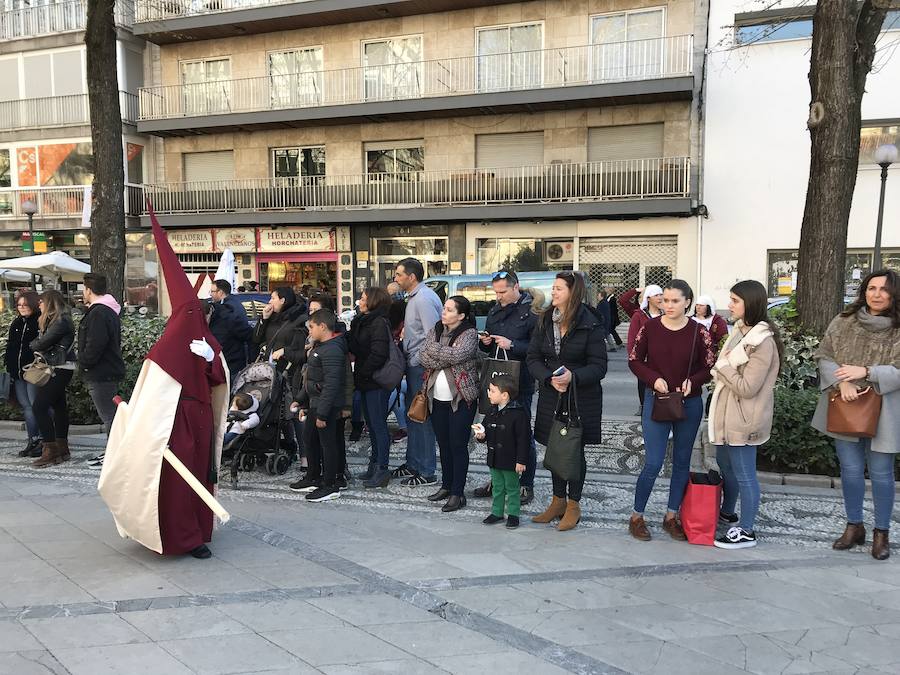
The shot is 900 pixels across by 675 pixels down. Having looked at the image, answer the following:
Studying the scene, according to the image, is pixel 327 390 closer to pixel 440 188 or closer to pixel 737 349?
pixel 737 349

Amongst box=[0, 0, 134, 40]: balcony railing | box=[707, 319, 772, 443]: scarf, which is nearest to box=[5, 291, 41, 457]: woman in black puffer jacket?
box=[707, 319, 772, 443]: scarf

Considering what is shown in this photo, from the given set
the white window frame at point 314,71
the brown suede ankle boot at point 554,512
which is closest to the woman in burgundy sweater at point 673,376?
the brown suede ankle boot at point 554,512

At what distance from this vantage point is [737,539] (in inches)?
187

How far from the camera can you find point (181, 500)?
4438mm

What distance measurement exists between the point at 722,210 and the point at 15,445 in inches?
667

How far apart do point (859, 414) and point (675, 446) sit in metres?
1.16

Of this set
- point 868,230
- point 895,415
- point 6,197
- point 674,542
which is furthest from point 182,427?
point 6,197

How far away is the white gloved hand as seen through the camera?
444 centimetres

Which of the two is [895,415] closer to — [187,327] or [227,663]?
[227,663]

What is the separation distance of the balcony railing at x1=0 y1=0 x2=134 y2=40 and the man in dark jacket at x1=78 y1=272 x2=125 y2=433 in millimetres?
19407

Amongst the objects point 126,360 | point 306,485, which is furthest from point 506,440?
point 126,360

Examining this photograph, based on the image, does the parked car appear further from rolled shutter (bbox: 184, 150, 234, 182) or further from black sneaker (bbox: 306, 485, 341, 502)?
rolled shutter (bbox: 184, 150, 234, 182)

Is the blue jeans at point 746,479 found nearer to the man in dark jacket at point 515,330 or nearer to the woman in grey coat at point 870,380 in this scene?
the woman in grey coat at point 870,380

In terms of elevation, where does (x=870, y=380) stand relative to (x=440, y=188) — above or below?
below
